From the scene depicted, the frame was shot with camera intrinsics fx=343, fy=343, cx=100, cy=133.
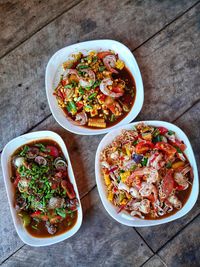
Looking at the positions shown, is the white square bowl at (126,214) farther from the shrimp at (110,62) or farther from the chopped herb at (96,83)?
the shrimp at (110,62)

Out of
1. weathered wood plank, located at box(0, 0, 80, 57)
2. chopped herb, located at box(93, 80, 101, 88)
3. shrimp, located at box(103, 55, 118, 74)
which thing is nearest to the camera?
chopped herb, located at box(93, 80, 101, 88)

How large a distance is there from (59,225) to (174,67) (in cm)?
186

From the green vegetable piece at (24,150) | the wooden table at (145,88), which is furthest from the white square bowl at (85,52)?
the green vegetable piece at (24,150)

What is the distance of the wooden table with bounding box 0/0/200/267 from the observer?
3.12 metres

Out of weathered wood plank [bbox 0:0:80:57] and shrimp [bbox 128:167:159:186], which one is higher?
weathered wood plank [bbox 0:0:80:57]

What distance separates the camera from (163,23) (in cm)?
346

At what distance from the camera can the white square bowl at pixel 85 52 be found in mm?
3102

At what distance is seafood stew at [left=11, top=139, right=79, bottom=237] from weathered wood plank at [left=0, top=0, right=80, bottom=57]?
1133mm

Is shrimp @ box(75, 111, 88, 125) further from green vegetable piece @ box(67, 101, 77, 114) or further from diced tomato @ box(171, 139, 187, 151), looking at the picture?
diced tomato @ box(171, 139, 187, 151)

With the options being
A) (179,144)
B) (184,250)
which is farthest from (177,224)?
(179,144)

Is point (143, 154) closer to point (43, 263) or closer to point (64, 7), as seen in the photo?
point (43, 263)

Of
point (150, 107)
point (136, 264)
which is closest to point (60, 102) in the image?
point (150, 107)

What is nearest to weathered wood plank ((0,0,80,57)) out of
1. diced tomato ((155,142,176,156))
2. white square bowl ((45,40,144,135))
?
white square bowl ((45,40,144,135))

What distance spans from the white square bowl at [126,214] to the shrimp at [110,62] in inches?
22.4
